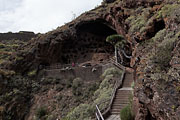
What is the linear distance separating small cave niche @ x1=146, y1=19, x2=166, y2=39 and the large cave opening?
1794 cm

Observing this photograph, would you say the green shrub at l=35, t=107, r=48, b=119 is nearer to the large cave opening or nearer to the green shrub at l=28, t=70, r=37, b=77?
the green shrub at l=28, t=70, r=37, b=77

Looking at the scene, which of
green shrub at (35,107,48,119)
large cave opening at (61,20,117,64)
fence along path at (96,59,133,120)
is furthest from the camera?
large cave opening at (61,20,117,64)

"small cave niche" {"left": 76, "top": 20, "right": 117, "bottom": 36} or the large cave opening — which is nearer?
"small cave niche" {"left": 76, "top": 20, "right": 117, "bottom": 36}

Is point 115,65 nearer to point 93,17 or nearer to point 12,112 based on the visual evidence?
point 93,17

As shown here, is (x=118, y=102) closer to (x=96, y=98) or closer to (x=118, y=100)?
(x=118, y=100)

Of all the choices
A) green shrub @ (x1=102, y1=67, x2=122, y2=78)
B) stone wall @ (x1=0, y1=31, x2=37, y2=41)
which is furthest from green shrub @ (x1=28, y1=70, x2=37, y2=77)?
stone wall @ (x1=0, y1=31, x2=37, y2=41)

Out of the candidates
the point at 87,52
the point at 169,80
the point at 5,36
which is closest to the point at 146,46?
the point at 169,80

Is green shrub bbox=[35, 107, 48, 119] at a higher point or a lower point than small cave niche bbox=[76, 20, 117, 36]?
lower

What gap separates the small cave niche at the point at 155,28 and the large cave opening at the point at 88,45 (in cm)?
1794

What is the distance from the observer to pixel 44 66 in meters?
22.2

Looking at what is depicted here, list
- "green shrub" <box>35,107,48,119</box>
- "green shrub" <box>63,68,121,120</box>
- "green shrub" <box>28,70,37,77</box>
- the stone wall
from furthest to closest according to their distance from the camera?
the stone wall → "green shrub" <box>28,70,37,77</box> → "green shrub" <box>35,107,48,119</box> → "green shrub" <box>63,68,121,120</box>

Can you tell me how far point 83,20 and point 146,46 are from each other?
19881mm

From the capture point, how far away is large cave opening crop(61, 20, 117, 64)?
25578 millimetres

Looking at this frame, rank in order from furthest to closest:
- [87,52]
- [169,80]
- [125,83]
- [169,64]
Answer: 1. [87,52]
2. [125,83]
3. [169,64]
4. [169,80]
